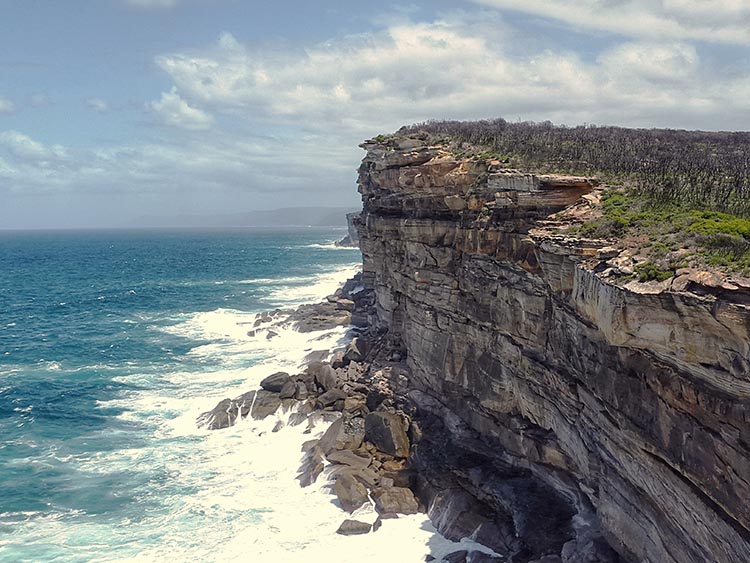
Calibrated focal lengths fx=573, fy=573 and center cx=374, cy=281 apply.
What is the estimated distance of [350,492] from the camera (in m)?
26.1

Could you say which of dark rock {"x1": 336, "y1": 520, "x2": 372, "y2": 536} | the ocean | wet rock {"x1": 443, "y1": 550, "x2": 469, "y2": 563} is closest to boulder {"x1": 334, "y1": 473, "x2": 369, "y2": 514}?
the ocean

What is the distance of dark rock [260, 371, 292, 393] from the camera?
3756cm

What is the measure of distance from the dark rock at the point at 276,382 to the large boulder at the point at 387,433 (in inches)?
334

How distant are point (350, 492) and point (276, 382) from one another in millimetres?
13077

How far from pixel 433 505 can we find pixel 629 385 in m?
11.2

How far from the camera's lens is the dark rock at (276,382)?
37562 millimetres

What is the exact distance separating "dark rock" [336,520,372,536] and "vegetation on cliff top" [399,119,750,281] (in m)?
14.8

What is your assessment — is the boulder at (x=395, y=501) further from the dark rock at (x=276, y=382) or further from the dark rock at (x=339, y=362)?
the dark rock at (x=339, y=362)

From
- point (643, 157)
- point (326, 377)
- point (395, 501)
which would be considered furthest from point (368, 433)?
point (643, 157)

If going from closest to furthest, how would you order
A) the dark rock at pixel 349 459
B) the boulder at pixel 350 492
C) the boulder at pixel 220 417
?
1. the boulder at pixel 350 492
2. the dark rock at pixel 349 459
3. the boulder at pixel 220 417

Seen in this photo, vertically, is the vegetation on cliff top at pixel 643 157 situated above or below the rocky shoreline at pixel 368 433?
above

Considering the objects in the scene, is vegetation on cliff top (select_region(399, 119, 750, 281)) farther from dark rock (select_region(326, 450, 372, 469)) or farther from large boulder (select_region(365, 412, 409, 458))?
dark rock (select_region(326, 450, 372, 469))

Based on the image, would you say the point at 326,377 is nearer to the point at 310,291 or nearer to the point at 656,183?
the point at 656,183

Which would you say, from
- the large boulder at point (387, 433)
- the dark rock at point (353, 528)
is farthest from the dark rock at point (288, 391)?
the dark rock at point (353, 528)
